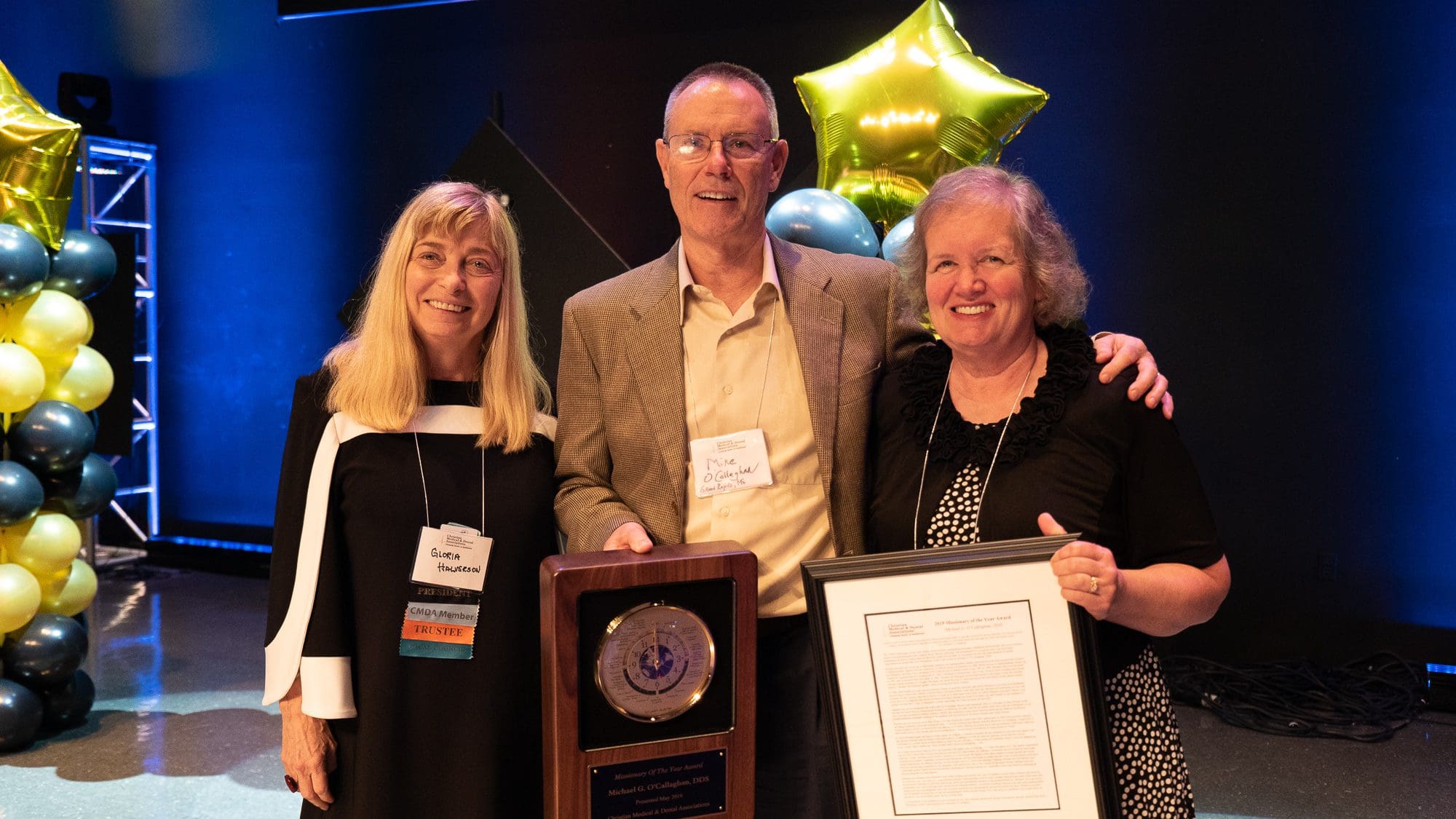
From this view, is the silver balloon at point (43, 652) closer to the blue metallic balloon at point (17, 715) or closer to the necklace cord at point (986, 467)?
the blue metallic balloon at point (17, 715)

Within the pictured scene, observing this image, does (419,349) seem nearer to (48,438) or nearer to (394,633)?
(394,633)

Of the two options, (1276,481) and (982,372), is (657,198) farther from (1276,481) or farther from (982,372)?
(982,372)

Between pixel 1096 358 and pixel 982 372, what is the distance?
0.57ft

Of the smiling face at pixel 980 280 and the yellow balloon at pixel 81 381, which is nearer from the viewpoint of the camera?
the smiling face at pixel 980 280

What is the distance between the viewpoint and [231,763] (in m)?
4.12

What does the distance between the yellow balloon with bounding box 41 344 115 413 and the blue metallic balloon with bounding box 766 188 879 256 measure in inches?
112

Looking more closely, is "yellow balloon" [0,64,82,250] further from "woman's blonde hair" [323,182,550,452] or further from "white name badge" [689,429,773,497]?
"white name badge" [689,429,773,497]

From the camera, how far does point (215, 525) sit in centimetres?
769

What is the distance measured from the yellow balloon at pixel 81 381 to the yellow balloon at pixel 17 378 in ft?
0.43

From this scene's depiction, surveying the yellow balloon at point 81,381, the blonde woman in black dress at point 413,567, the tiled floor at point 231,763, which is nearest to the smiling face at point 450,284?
the blonde woman in black dress at point 413,567

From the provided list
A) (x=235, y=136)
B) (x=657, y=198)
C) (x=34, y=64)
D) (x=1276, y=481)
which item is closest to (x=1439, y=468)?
(x=1276, y=481)

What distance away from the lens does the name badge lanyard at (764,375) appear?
80.3 inches

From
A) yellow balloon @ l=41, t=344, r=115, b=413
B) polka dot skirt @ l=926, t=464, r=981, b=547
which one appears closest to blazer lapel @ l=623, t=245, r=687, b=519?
polka dot skirt @ l=926, t=464, r=981, b=547

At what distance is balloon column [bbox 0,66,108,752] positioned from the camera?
398 cm
